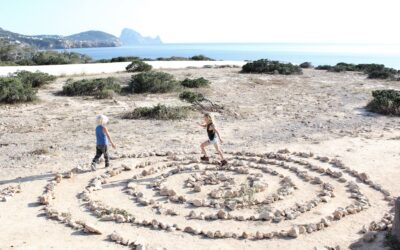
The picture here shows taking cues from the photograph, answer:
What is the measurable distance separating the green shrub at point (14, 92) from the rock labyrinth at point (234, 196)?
9.28 meters

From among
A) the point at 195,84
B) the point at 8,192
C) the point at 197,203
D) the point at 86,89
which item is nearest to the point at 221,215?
the point at 197,203

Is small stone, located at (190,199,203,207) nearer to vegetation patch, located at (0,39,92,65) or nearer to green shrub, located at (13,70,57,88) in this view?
green shrub, located at (13,70,57,88)

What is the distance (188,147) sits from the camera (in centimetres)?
1453

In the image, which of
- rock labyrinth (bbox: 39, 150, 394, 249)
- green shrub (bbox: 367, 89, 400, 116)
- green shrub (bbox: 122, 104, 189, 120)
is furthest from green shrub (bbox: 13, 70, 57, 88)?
green shrub (bbox: 367, 89, 400, 116)

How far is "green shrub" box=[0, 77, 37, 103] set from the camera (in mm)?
20414

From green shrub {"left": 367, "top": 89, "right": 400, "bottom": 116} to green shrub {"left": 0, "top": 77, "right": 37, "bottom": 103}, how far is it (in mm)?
14133

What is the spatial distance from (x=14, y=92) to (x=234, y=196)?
1349 cm

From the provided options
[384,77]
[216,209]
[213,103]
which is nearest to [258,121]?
[213,103]

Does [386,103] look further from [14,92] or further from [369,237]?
[14,92]

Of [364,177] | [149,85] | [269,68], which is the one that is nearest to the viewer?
[364,177]

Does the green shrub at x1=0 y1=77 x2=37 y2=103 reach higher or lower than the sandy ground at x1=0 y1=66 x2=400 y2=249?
higher

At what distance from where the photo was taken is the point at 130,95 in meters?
23.2

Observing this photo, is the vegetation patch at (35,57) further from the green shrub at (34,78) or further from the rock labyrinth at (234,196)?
the rock labyrinth at (234,196)

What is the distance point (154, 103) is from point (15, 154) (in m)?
8.46
